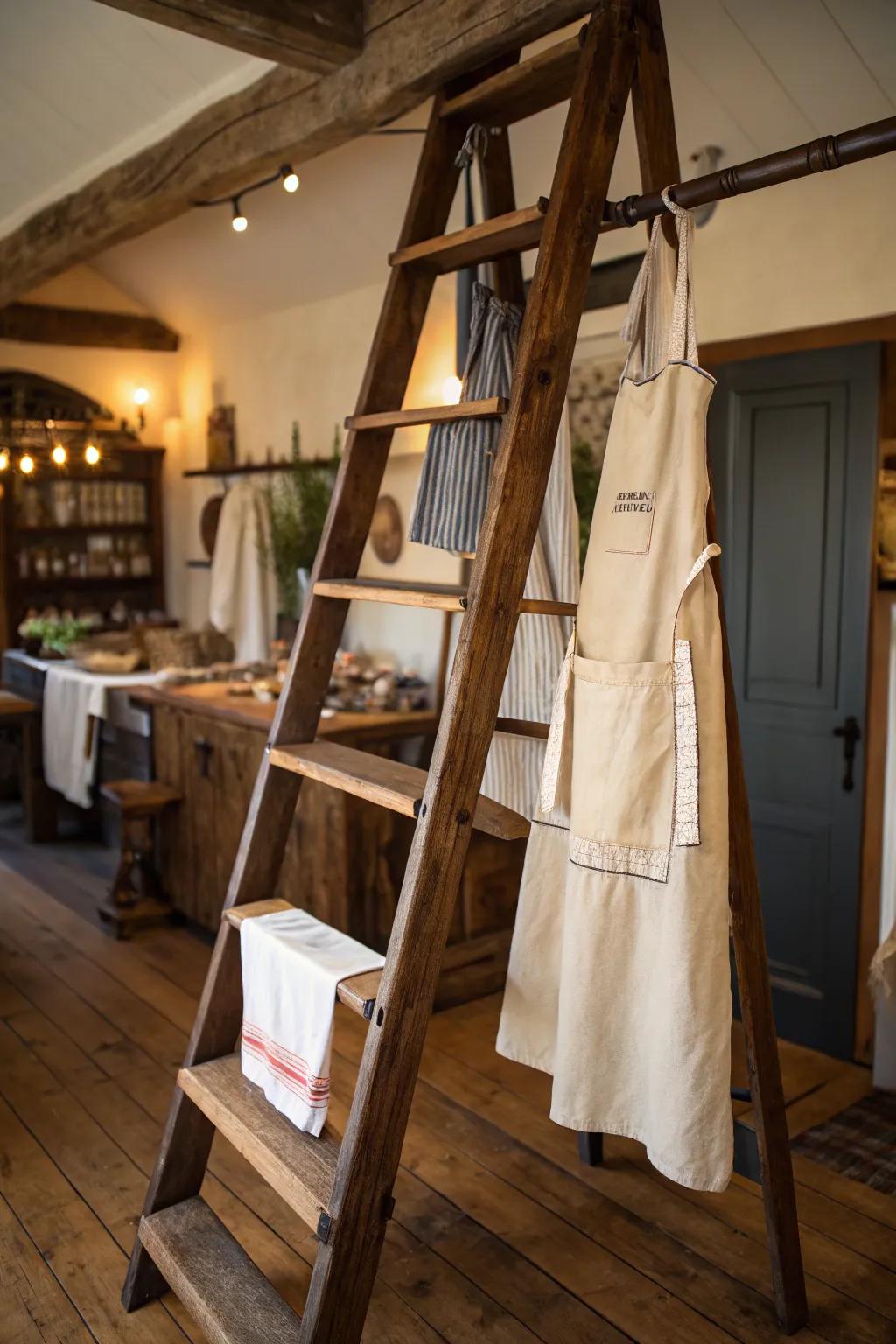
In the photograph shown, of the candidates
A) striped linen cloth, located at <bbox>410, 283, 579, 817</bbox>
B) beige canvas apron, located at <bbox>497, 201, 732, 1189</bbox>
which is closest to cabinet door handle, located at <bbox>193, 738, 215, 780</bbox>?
striped linen cloth, located at <bbox>410, 283, 579, 817</bbox>

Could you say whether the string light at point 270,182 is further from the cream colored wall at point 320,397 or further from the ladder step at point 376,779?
the ladder step at point 376,779

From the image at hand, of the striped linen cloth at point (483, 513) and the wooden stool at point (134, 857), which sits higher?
the striped linen cloth at point (483, 513)

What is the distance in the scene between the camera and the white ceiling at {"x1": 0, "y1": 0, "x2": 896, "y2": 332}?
9.13ft

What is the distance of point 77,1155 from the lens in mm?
2746

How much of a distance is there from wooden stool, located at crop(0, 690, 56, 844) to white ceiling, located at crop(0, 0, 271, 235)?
7.51ft

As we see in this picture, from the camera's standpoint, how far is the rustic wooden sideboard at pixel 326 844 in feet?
12.0

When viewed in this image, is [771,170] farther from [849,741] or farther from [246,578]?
[246,578]

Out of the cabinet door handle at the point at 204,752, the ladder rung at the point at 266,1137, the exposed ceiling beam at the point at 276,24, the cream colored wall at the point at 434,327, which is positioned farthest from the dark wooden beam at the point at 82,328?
the ladder rung at the point at 266,1137

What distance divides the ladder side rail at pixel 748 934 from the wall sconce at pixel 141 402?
187 inches

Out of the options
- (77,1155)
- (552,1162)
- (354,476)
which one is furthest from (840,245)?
(77,1155)

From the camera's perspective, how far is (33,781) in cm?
546

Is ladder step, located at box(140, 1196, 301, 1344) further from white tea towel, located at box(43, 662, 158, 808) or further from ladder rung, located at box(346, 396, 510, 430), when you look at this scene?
white tea towel, located at box(43, 662, 158, 808)

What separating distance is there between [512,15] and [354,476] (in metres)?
0.88

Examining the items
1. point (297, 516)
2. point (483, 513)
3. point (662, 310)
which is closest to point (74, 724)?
point (297, 516)
